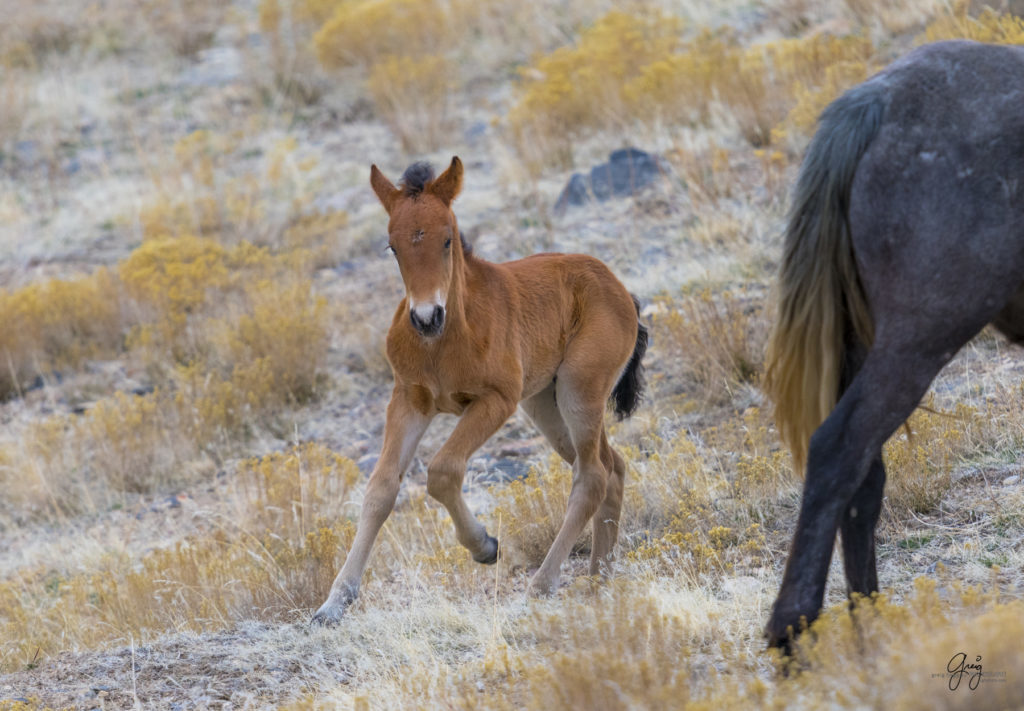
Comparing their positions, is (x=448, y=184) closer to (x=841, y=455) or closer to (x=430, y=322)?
(x=430, y=322)

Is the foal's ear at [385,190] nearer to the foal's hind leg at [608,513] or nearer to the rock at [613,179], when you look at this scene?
the foal's hind leg at [608,513]

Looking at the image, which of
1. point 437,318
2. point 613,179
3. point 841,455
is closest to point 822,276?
point 841,455

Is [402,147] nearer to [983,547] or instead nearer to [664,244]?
[664,244]

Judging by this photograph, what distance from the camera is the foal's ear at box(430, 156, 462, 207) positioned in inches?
191

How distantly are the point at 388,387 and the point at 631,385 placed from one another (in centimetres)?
403

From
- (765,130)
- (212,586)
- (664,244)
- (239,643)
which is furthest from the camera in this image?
(765,130)

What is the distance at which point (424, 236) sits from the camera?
15.1 ft

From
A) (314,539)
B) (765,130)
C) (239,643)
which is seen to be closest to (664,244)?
(765,130)

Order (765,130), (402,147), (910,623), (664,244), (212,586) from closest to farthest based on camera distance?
(910,623) < (212,586) < (664,244) < (765,130) < (402,147)

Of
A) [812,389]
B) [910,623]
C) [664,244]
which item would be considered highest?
[812,389]

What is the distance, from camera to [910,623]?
9.89 feet

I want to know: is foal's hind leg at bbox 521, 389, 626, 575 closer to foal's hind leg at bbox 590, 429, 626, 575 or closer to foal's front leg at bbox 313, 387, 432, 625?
Result: foal's hind leg at bbox 590, 429, 626, 575

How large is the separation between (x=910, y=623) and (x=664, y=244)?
280 inches

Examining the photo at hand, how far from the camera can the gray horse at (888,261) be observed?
321 cm
